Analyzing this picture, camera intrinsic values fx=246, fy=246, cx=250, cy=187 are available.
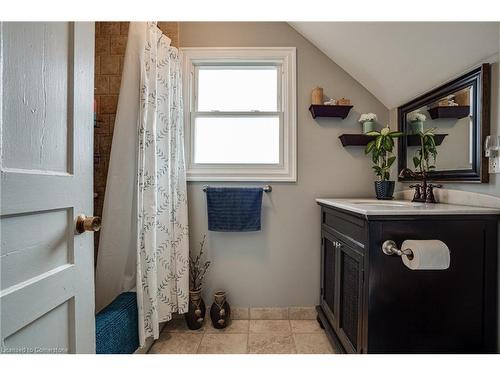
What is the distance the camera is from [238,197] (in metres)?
1.83

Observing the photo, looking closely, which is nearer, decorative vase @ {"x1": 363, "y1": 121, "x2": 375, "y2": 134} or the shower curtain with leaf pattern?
the shower curtain with leaf pattern

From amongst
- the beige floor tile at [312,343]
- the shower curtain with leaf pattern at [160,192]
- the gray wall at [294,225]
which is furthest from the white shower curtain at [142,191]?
the beige floor tile at [312,343]

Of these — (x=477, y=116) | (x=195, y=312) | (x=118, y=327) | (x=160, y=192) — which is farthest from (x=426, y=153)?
(x=118, y=327)

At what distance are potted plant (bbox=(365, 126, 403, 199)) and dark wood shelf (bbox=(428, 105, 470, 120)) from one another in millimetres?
225

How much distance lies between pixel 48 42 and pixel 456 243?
158 cm

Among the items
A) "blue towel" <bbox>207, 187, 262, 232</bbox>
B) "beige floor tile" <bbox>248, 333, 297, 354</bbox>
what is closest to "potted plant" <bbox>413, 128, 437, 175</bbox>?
"blue towel" <bbox>207, 187, 262, 232</bbox>

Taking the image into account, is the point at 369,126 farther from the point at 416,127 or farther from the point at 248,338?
the point at 248,338

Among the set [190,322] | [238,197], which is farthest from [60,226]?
[190,322]

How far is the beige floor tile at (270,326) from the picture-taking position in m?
1.77

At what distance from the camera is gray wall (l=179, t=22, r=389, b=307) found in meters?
1.93

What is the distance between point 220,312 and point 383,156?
65.9 inches

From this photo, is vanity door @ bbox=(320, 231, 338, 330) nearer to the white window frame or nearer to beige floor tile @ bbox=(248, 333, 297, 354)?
beige floor tile @ bbox=(248, 333, 297, 354)

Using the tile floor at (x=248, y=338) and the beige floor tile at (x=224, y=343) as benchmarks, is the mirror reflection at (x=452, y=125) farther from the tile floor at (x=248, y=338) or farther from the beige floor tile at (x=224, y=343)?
the beige floor tile at (x=224, y=343)

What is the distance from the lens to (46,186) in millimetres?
592
